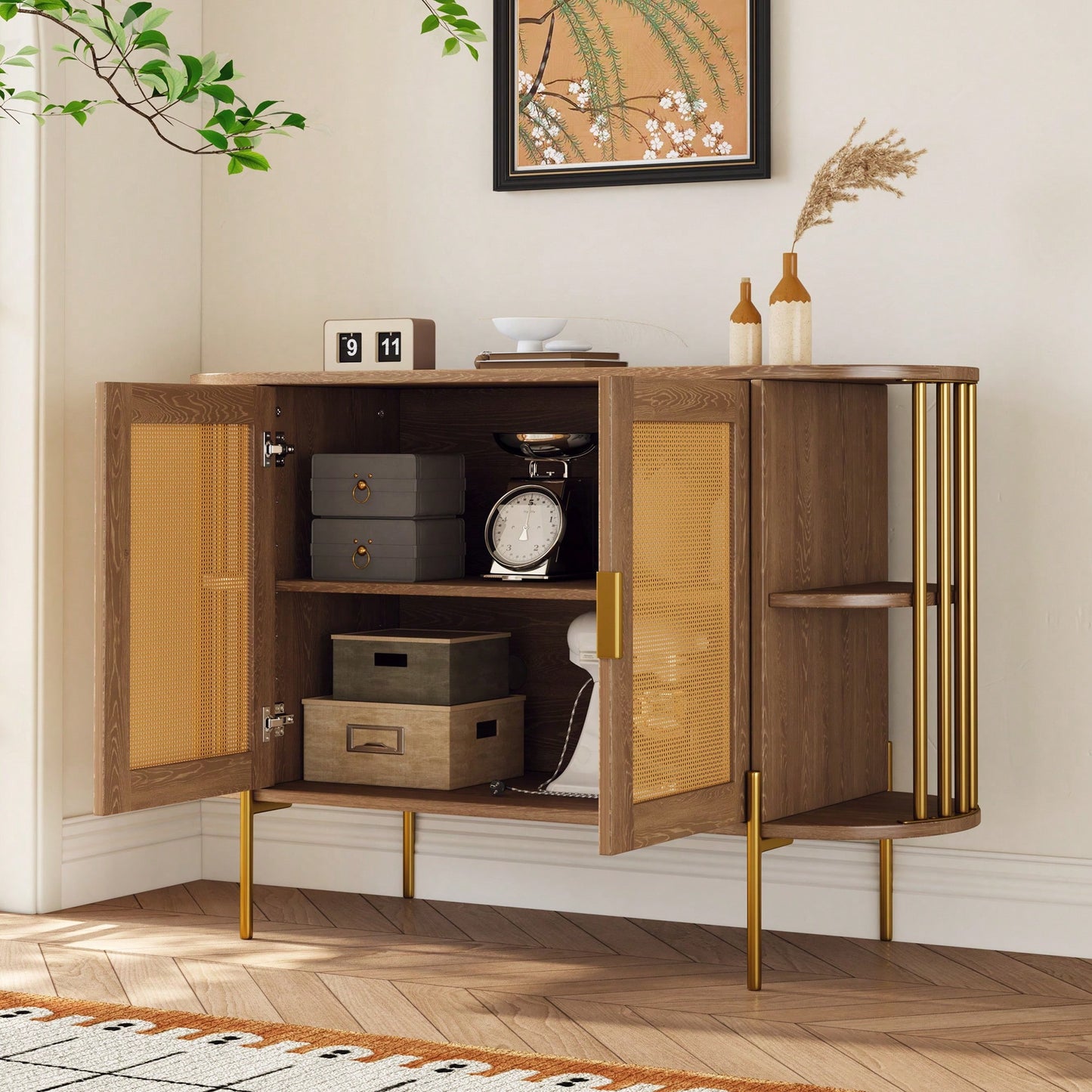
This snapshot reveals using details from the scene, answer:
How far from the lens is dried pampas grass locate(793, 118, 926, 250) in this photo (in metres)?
3.03

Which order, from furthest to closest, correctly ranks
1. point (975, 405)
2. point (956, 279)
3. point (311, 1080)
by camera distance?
point (956, 279) → point (975, 405) → point (311, 1080)

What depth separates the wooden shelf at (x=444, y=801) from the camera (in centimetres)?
302

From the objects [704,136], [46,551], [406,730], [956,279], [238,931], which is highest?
[704,136]

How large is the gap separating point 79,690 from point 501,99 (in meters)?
1.64

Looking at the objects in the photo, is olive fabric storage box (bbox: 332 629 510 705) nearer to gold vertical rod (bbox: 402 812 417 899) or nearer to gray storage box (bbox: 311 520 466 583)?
gray storage box (bbox: 311 520 466 583)

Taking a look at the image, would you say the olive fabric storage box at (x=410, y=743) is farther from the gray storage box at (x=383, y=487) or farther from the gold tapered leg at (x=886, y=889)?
the gold tapered leg at (x=886, y=889)

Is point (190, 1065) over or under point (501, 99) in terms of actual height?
under

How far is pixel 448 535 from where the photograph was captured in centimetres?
333

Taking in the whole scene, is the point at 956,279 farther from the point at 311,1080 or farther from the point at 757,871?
the point at 311,1080

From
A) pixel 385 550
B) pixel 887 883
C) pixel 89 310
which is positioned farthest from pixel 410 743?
pixel 89 310

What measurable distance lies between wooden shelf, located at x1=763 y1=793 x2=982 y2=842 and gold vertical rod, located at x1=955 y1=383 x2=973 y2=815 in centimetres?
7

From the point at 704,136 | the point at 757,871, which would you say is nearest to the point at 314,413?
the point at 704,136

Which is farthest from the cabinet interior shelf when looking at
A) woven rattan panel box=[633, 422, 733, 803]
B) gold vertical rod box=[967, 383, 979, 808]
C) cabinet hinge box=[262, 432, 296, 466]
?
cabinet hinge box=[262, 432, 296, 466]

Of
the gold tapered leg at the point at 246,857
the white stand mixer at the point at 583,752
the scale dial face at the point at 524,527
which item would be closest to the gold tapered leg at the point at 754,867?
the white stand mixer at the point at 583,752
